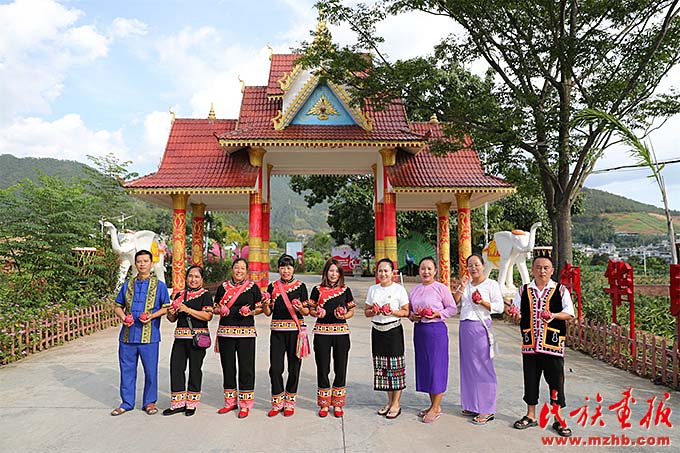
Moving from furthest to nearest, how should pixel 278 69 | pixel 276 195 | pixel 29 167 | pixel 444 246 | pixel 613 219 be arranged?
pixel 276 195 < pixel 29 167 < pixel 613 219 < pixel 444 246 < pixel 278 69

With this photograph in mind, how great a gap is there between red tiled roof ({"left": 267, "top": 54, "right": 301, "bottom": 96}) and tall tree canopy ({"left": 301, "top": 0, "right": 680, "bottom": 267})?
2.92m

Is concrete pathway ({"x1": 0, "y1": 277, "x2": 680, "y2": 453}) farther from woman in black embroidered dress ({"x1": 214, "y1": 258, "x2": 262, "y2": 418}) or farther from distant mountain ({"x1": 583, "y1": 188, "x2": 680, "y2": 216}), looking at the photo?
distant mountain ({"x1": 583, "y1": 188, "x2": 680, "y2": 216})

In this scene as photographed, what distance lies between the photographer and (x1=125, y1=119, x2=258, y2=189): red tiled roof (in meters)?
11.2

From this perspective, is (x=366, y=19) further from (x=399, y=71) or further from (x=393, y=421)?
(x=393, y=421)

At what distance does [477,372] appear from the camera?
4.07 metres

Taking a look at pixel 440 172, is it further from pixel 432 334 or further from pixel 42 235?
pixel 42 235

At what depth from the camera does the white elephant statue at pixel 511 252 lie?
981 centimetres

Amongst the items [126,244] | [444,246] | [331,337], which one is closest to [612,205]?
[444,246]

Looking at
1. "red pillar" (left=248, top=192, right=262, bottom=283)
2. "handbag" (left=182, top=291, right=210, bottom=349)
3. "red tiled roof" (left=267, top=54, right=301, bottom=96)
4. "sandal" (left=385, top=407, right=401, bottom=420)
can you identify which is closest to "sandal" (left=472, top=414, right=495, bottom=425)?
"sandal" (left=385, top=407, right=401, bottom=420)

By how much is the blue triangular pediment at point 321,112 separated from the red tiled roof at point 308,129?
168mm

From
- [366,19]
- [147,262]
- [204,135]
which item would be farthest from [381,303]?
[204,135]

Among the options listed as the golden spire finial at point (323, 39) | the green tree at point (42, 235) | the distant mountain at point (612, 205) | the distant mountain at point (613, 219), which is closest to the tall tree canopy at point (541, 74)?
the golden spire finial at point (323, 39)

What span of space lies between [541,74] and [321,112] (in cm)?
487

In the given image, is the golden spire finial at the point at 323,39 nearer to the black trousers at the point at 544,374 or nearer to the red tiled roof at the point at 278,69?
the red tiled roof at the point at 278,69
